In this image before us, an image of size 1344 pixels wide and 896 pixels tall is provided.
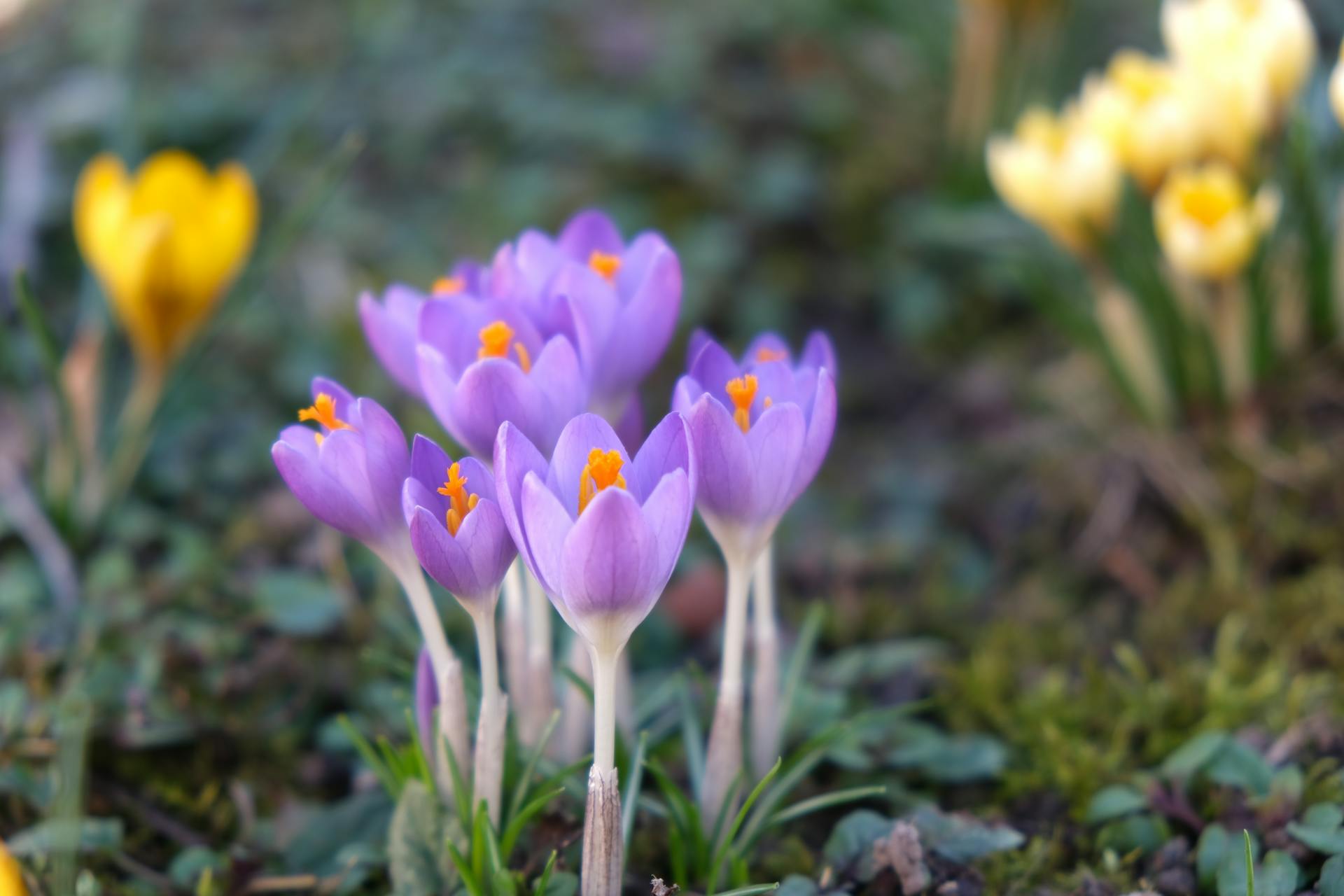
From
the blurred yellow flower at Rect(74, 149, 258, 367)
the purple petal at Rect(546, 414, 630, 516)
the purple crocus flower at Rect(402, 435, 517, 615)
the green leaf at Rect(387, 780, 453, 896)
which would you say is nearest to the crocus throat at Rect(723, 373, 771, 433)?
the purple petal at Rect(546, 414, 630, 516)

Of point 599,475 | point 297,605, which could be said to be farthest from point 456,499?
point 297,605

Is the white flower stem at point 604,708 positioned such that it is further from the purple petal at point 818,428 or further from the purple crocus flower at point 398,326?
the purple crocus flower at point 398,326

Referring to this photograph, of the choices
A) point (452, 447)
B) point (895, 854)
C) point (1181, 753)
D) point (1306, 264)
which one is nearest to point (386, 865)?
point (895, 854)

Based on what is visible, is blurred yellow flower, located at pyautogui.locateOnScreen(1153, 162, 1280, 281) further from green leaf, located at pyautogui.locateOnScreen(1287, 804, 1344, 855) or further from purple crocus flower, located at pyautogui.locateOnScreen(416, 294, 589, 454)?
purple crocus flower, located at pyautogui.locateOnScreen(416, 294, 589, 454)

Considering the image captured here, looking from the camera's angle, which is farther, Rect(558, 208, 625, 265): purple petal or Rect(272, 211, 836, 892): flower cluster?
Rect(558, 208, 625, 265): purple petal

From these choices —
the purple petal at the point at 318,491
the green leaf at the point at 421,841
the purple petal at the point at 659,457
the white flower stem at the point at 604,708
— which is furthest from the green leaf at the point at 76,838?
the purple petal at the point at 659,457

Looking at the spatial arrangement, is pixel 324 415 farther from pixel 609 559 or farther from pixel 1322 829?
pixel 1322 829

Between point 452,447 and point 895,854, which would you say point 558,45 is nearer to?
point 452,447

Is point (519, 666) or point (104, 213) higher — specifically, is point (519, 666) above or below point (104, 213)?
below
